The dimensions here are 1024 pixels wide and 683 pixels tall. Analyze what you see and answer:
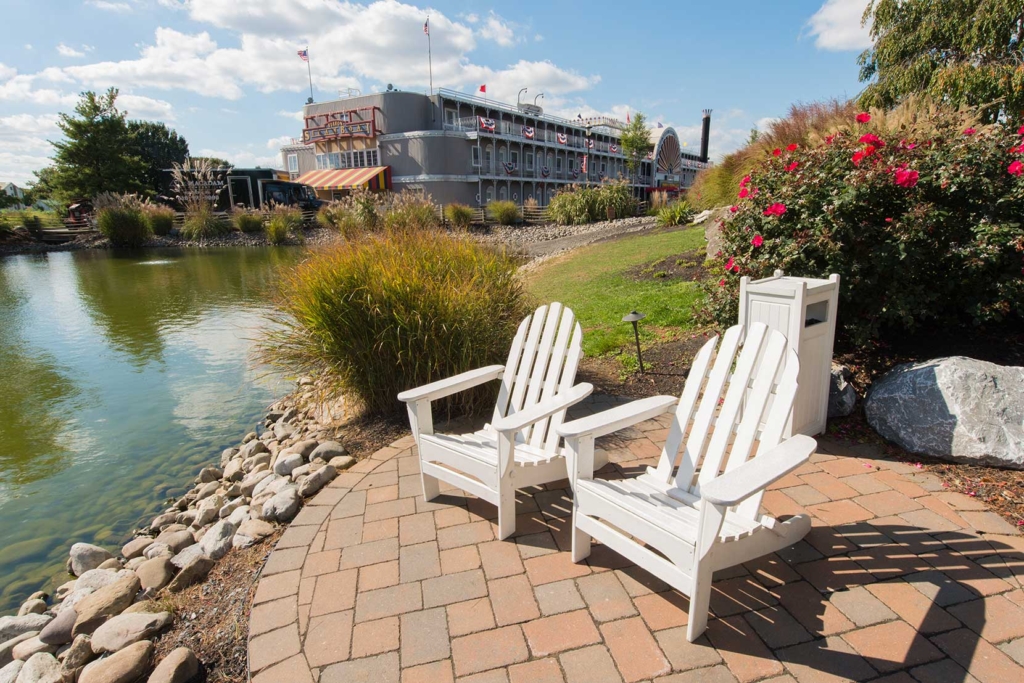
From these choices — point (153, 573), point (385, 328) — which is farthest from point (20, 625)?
point (385, 328)

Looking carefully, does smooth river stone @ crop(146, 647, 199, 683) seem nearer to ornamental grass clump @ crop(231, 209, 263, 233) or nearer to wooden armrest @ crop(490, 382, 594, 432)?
wooden armrest @ crop(490, 382, 594, 432)

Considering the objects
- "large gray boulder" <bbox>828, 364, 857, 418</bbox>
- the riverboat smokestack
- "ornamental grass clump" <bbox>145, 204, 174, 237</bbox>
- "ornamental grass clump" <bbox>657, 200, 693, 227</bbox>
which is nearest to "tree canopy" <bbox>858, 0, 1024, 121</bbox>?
"ornamental grass clump" <bbox>657, 200, 693, 227</bbox>

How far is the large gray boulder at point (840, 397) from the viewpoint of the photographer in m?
3.36

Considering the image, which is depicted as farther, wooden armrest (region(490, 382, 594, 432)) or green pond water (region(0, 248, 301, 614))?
green pond water (region(0, 248, 301, 614))

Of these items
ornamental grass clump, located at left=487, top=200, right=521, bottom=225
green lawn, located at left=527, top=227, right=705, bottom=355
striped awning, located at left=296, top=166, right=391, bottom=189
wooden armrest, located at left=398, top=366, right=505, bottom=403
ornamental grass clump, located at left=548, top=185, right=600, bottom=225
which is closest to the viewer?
wooden armrest, located at left=398, top=366, right=505, bottom=403

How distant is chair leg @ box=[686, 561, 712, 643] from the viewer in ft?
5.57

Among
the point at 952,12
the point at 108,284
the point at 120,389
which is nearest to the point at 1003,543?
the point at 120,389

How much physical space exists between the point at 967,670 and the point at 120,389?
311 inches

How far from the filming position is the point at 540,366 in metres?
2.94

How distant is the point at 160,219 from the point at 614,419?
3002 cm

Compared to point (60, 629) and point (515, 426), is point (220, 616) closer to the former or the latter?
point (60, 629)

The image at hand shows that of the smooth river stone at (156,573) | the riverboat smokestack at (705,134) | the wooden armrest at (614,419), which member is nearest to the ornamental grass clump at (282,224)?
the smooth river stone at (156,573)

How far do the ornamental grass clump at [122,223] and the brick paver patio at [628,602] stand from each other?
27071 mm

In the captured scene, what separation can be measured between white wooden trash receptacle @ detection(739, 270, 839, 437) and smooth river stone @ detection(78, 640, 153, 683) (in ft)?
10.3
